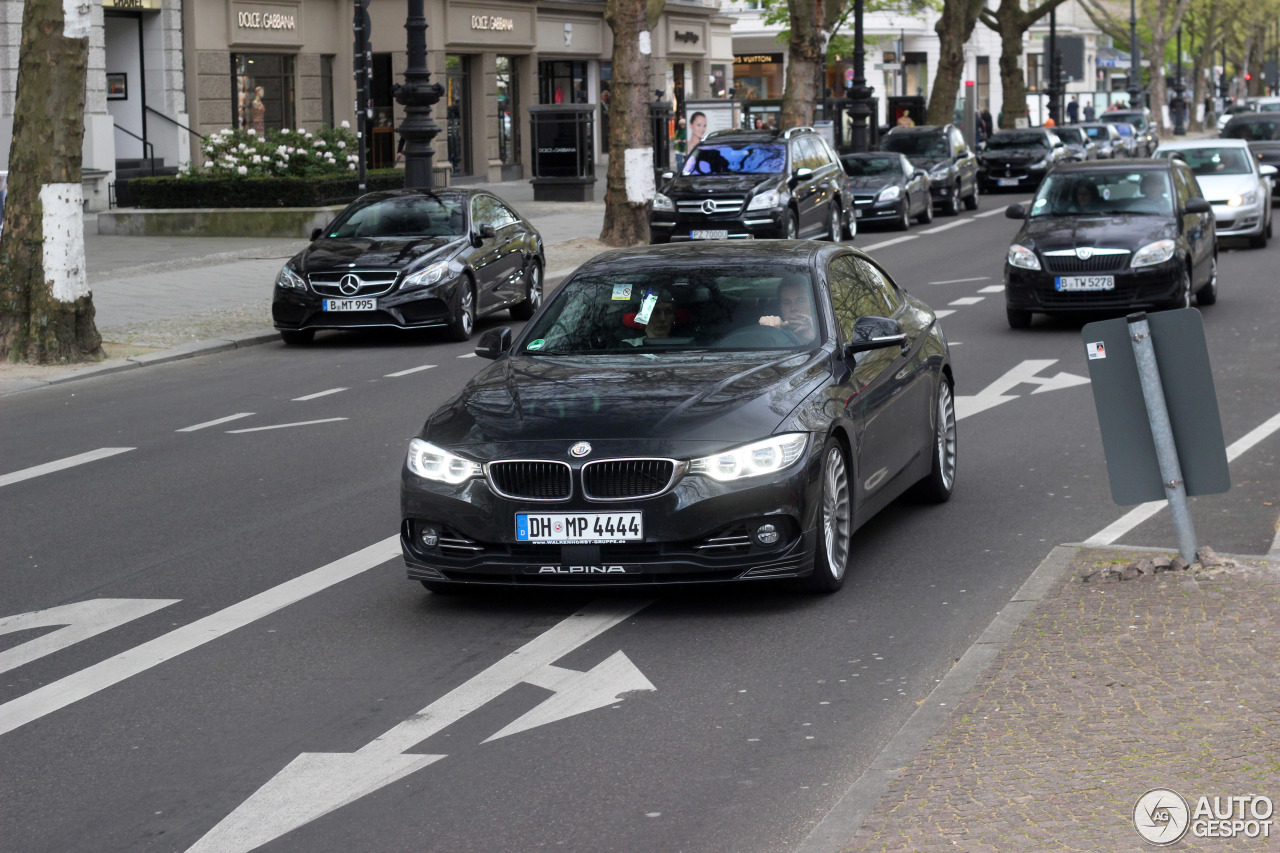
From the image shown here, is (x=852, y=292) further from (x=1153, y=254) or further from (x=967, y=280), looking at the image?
(x=967, y=280)

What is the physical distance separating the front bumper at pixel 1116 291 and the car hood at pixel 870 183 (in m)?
16.0

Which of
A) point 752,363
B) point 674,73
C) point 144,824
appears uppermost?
point 674,73

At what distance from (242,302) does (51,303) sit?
196 inches

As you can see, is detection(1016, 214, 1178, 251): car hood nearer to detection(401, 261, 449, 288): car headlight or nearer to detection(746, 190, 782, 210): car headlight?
detection(401, 261, 449, 288): car headlight

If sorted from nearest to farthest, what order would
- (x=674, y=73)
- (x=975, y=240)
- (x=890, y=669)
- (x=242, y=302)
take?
(x=890, y=669), (x=242, y=302), (x=975, y=240), (x=674, y=73)

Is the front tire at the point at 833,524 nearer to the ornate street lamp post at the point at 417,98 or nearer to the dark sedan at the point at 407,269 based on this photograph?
the dark sedan at the point at 407,269

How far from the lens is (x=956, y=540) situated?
8891 millimetres

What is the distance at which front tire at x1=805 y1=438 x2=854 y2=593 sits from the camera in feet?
24.9

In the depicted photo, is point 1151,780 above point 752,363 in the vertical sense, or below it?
below

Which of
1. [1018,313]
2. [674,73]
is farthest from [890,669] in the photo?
[674,73]

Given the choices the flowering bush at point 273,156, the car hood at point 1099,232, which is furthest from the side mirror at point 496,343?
the flowering bush at point 273,156

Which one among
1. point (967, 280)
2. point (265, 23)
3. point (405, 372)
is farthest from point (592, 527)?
point (265, 23)

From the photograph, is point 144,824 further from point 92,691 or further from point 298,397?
point 298,397

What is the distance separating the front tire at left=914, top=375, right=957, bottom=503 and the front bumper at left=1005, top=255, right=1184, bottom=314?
7908 millimetres
